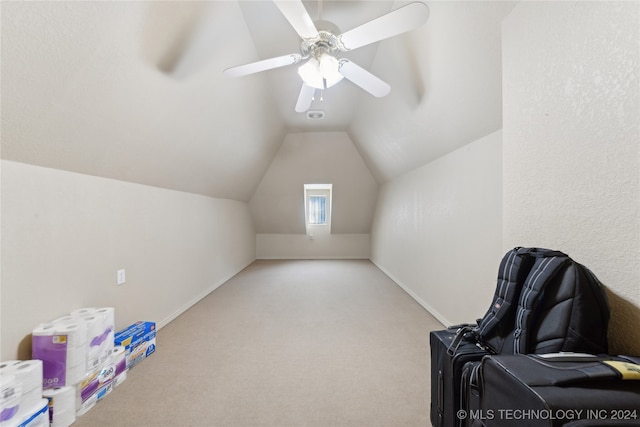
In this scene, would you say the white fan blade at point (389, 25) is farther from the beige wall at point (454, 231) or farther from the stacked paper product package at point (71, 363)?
the stacked paper product package at point (71, 363)

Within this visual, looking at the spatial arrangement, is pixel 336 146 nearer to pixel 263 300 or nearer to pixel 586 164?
pixel 263 300

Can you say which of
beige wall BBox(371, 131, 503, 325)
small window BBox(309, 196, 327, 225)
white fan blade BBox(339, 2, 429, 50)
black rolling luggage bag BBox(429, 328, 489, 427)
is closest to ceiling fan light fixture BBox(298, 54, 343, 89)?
white fan blade BBox(339, 2, 429, 50)

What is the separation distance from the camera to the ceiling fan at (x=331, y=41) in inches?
47.3

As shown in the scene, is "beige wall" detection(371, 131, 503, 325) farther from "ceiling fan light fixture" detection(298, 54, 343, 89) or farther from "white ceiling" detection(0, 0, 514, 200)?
"ceiling fan light fixture" detection(298, 54, 343, 89)

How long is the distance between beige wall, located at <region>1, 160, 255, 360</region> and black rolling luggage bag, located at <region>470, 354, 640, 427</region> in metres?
2.20

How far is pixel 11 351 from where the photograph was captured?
1.35m

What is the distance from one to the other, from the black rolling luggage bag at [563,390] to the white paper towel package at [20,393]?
1.88 meters

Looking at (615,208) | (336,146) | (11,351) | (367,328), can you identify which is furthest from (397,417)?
(336,146)

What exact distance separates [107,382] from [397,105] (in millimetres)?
3234

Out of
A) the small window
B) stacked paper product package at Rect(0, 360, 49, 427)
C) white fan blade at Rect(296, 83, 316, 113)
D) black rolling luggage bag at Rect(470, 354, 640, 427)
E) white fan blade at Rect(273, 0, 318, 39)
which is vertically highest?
white fan blade at Rect(273, 0, 318, 39)

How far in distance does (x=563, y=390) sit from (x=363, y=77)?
1734 mm

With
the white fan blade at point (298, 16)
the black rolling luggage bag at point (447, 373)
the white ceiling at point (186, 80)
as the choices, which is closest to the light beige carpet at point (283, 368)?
the black rolling luggage bag at point (447, 373)

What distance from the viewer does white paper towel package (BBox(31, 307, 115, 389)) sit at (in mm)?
1389

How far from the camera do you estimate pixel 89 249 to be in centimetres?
183
